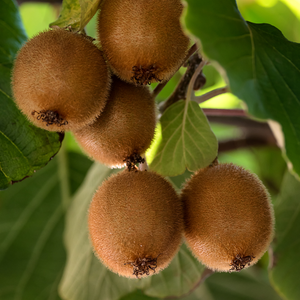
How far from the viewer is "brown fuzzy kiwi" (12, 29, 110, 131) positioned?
71 cm

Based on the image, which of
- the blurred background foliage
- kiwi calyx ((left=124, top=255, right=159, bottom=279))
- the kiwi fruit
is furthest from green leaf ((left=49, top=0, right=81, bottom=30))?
the blurred background foliage

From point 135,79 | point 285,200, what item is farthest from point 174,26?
point 285,200

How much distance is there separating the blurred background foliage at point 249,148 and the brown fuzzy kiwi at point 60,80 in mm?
908

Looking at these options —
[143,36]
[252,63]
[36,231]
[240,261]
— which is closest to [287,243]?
[240,261]

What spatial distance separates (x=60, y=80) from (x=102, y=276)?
0.87 meters

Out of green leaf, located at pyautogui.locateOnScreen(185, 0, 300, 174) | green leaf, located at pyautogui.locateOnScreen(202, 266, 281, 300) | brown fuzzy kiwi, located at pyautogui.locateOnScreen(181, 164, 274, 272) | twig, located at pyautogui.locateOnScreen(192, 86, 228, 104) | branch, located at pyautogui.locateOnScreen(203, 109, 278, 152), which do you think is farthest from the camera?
green leaf, located at pyautogui.locateOnScreen(202, 266, 281, 300)

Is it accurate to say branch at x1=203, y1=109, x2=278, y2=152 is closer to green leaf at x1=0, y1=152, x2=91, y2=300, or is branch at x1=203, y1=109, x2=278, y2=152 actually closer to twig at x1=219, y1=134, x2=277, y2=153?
twig at x1=219, y1=134, x2=277, y2=153

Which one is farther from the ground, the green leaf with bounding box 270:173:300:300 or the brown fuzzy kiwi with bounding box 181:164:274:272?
the brown fuzzy kiwi with bounding box 181:164:274:272

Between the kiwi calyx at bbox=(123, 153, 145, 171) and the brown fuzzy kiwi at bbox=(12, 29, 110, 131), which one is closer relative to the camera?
the brown fuzzy kiwi at bbox=(12, 29, 110, 131)

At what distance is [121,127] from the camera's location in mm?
827

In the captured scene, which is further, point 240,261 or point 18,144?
point 18,144

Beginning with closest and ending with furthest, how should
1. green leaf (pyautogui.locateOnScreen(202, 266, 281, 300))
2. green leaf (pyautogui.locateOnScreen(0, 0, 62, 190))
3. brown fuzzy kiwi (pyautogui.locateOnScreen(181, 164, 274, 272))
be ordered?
brown fuzzy kiwi (pyautogui.locateOnScreen(181, 164, 274, 272)), green leaf (pyautogui.locateOnScreen(0, 0, 62, 190)), green leaf (pyautogui.locateOnScreen(202, 266, 281, 300))

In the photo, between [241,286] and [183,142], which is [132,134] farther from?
[241,286]

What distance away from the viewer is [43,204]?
195 cm
